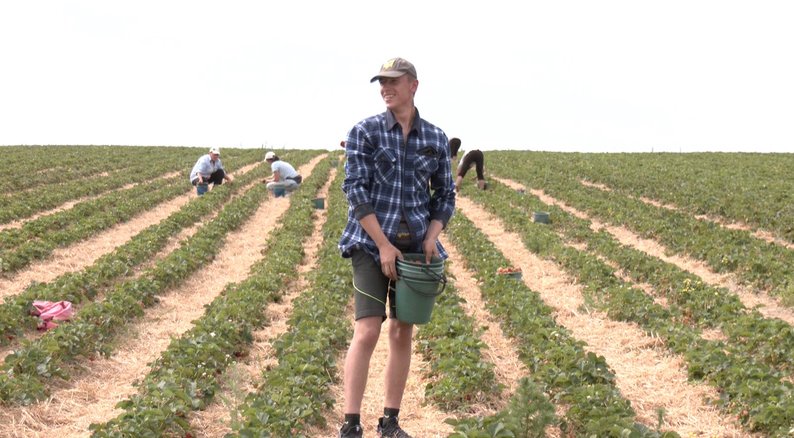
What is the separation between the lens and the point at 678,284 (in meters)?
10.2

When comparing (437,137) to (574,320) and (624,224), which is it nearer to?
(574,320)

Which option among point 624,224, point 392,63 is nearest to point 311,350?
point 392,63

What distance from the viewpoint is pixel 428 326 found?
7.79m

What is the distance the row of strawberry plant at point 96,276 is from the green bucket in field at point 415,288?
536cm

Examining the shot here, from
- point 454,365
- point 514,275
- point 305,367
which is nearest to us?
point 305,367

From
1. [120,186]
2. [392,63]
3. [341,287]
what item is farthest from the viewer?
[120,186]

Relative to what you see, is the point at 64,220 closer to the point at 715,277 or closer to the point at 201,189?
the point at 201,189

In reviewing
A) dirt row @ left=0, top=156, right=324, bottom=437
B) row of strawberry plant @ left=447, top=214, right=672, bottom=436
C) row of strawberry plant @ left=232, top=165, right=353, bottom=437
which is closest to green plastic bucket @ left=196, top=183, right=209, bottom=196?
dirt row @ left=0, top=156, right=324, bottom=437

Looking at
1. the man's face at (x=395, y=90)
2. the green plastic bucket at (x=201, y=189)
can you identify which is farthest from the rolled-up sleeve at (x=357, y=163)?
the green plastic bucket at (x=201, y=189)

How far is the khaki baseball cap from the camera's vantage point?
4.29 m

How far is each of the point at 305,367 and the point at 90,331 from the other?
2.74 metres

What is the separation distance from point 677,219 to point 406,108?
13.5 m

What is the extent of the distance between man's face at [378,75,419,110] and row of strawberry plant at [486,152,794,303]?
24.7 feet

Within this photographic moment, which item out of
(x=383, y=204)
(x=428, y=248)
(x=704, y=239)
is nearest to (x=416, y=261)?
(x=428, y=248)
